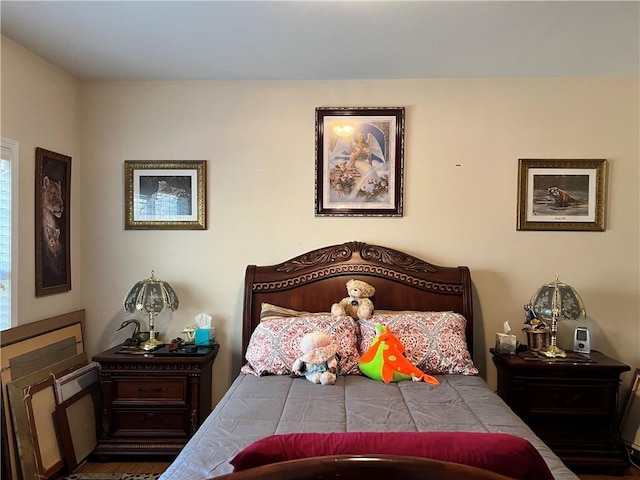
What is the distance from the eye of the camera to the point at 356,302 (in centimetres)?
288

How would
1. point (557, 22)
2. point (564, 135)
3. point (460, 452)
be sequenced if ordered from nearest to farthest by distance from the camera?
point (460, 452), point (557, 22), point (564, 135)

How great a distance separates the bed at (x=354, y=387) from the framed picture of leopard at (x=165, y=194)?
626 mm

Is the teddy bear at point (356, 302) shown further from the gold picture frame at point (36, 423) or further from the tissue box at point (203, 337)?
the gold picture frame at point (36, 423)

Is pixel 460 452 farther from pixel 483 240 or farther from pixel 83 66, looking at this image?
pixel 83 66

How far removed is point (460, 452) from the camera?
117 cm

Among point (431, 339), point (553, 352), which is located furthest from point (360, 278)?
point (553, 352)

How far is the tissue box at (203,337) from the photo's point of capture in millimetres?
3004

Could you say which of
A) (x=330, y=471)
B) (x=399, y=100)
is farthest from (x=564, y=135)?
(x=330, y=471)

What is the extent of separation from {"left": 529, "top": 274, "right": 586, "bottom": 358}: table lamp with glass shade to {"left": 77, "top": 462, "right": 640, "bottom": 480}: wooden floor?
0.77 m

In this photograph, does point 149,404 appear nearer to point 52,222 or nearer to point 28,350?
point 28,350

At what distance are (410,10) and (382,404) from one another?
6.35 ft

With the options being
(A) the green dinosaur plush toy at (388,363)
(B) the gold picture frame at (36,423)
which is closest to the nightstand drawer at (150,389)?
(B) the gold picture frame at (36,423)

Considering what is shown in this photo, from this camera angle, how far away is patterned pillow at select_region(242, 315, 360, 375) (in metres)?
2.54

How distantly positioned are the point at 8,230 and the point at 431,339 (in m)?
2.55
